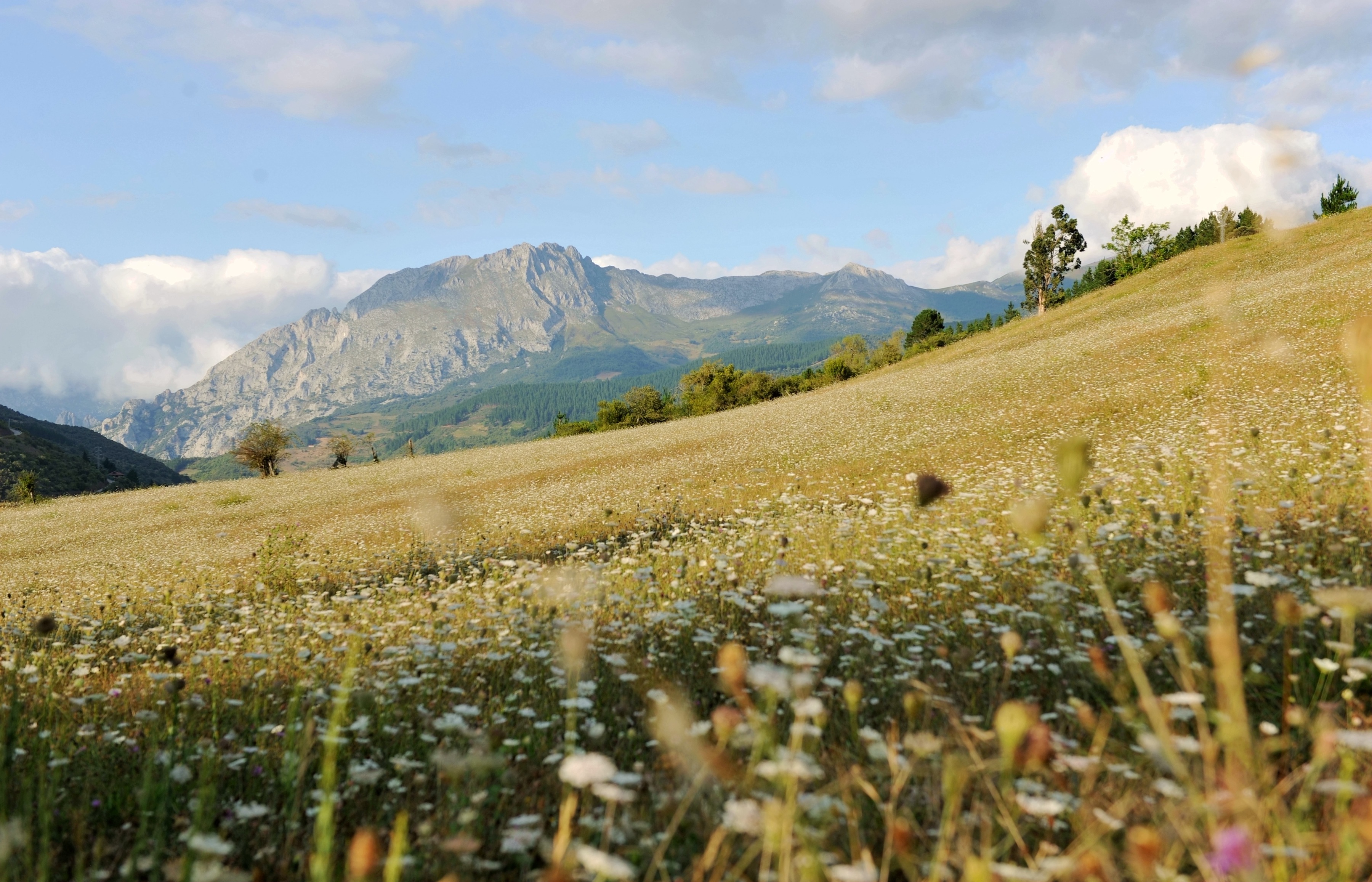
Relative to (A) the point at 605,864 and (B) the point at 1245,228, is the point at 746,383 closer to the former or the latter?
(B) the point at 1245,228

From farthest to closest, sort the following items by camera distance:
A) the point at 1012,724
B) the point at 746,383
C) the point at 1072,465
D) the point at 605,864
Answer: the point at 746,383 → the point at 1072,465 → the point at 605,864 → the point at 1012,724

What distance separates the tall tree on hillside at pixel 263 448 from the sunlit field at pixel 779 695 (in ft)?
201

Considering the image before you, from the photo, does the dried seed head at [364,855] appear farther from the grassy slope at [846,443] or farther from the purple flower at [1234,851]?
the grassy slope at [846,443]

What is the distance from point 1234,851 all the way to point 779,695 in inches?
84.5

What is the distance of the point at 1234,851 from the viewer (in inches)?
62.7

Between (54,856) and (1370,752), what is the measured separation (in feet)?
20.8

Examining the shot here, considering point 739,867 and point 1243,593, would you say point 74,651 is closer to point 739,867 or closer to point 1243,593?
point 739,867

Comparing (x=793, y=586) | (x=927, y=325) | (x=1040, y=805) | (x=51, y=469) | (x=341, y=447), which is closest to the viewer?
(x=1040, y=805)

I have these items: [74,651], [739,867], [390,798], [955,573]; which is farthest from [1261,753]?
[74,651]

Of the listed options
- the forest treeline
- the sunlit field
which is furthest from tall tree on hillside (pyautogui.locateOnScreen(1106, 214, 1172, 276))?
the sunlit field

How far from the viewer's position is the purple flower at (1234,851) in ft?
5.18

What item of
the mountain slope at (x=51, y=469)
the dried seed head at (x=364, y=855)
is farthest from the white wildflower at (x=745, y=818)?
the mountain slope at (x=51, y=469)

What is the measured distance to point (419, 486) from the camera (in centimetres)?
3472

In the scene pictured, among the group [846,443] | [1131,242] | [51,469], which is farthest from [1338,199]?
[51,469]
